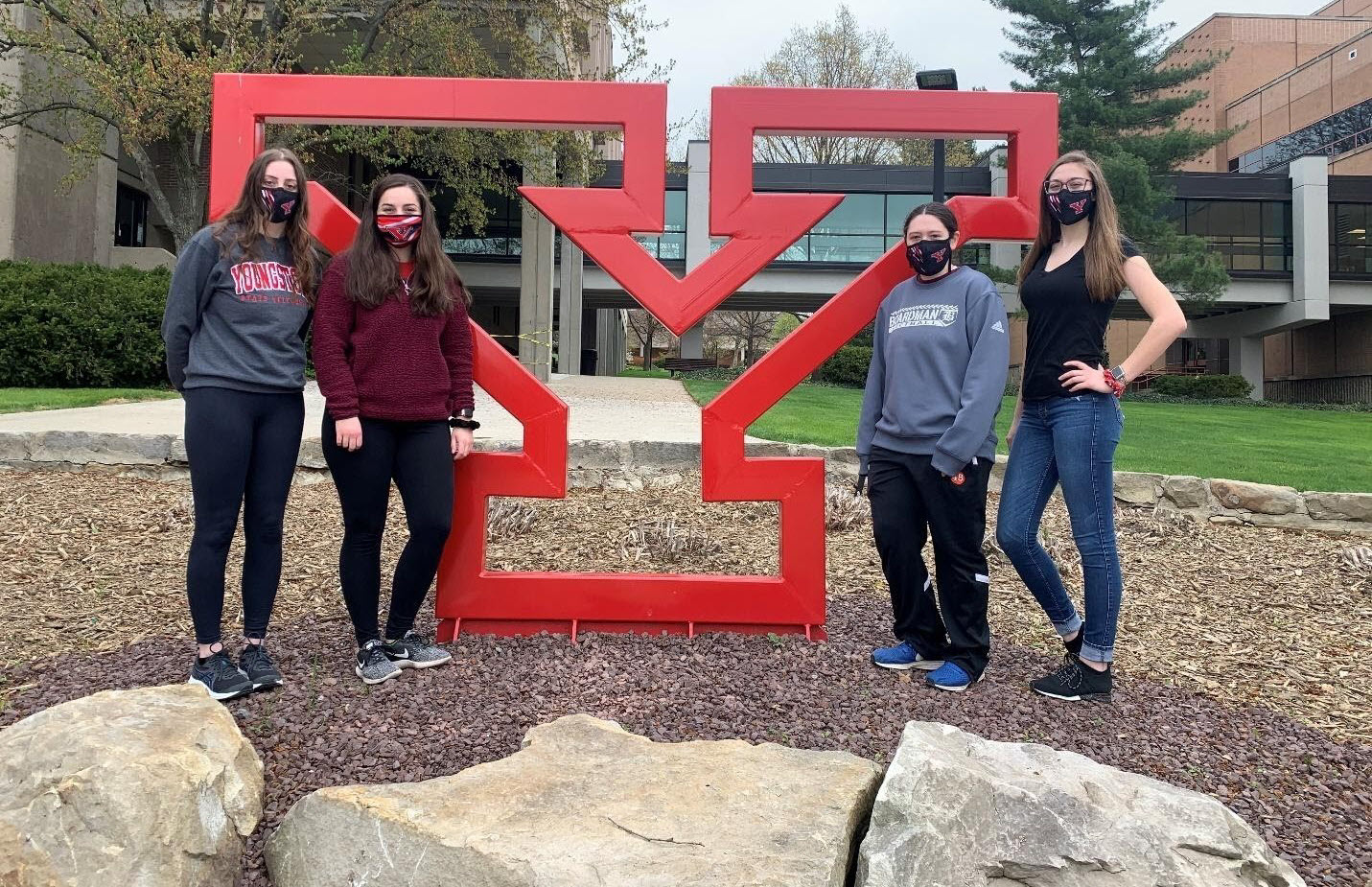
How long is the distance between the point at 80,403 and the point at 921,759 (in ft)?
31.7

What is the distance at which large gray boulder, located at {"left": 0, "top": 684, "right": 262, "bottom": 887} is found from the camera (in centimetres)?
174

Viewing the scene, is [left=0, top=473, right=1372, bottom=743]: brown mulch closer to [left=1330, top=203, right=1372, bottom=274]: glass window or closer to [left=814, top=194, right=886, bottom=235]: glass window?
[left=814, top=194, right=886, bottom=235]: glass window

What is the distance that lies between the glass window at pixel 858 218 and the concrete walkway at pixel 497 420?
15.2 meters

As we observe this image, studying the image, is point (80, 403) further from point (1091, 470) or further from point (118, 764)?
point (1091, 470)

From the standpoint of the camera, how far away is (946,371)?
3021 millimetres

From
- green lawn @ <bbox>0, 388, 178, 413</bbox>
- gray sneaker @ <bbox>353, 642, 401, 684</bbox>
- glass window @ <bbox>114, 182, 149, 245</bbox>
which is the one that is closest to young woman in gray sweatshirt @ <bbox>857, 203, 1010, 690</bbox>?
gray sneaker @ <bbox>353, 642, 401, 684</bbox>

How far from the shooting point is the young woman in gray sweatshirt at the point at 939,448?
2961 millimetres

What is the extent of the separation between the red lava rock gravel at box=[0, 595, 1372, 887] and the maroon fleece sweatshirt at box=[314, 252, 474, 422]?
3.12ft

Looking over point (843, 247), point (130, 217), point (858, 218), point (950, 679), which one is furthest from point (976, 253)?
point (950, 679)

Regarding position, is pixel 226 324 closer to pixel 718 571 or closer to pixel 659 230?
pixel 659 230

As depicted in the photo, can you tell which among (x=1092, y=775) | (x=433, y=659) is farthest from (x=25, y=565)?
(x=1092, y=775)

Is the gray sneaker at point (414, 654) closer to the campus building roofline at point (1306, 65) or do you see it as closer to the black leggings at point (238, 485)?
the black leggings at point (238, 485)

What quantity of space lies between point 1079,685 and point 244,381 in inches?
116

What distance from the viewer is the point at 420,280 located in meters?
2.99
